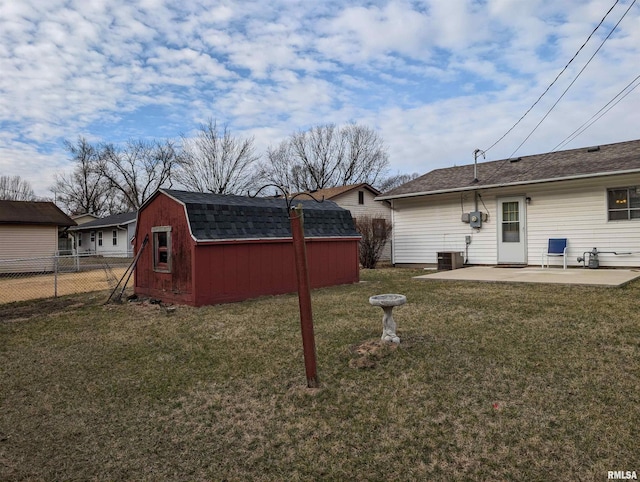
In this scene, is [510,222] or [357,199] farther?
[357,199]

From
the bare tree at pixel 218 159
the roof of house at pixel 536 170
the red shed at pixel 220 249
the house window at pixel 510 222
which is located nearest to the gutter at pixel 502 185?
the roof of house at pixel 536 170

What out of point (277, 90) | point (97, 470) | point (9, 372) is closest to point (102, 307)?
point (9, 372)

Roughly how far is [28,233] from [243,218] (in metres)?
15.7

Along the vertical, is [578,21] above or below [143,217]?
above

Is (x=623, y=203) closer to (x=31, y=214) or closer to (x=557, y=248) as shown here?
(x=557, y=248)

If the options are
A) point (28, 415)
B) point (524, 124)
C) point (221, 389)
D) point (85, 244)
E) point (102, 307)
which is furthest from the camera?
point (85, 244)

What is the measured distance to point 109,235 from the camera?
104 feet

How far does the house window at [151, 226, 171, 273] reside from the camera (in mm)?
8180

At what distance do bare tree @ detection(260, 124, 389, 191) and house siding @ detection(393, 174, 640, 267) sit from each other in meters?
27.0

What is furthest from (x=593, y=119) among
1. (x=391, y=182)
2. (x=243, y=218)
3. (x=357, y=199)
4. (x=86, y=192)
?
(x=86, y=192)

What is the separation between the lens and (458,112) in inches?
609

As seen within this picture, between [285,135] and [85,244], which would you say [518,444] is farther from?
[285,135]

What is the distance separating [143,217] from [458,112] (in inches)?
465

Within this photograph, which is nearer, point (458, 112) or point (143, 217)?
point (143, 217)
